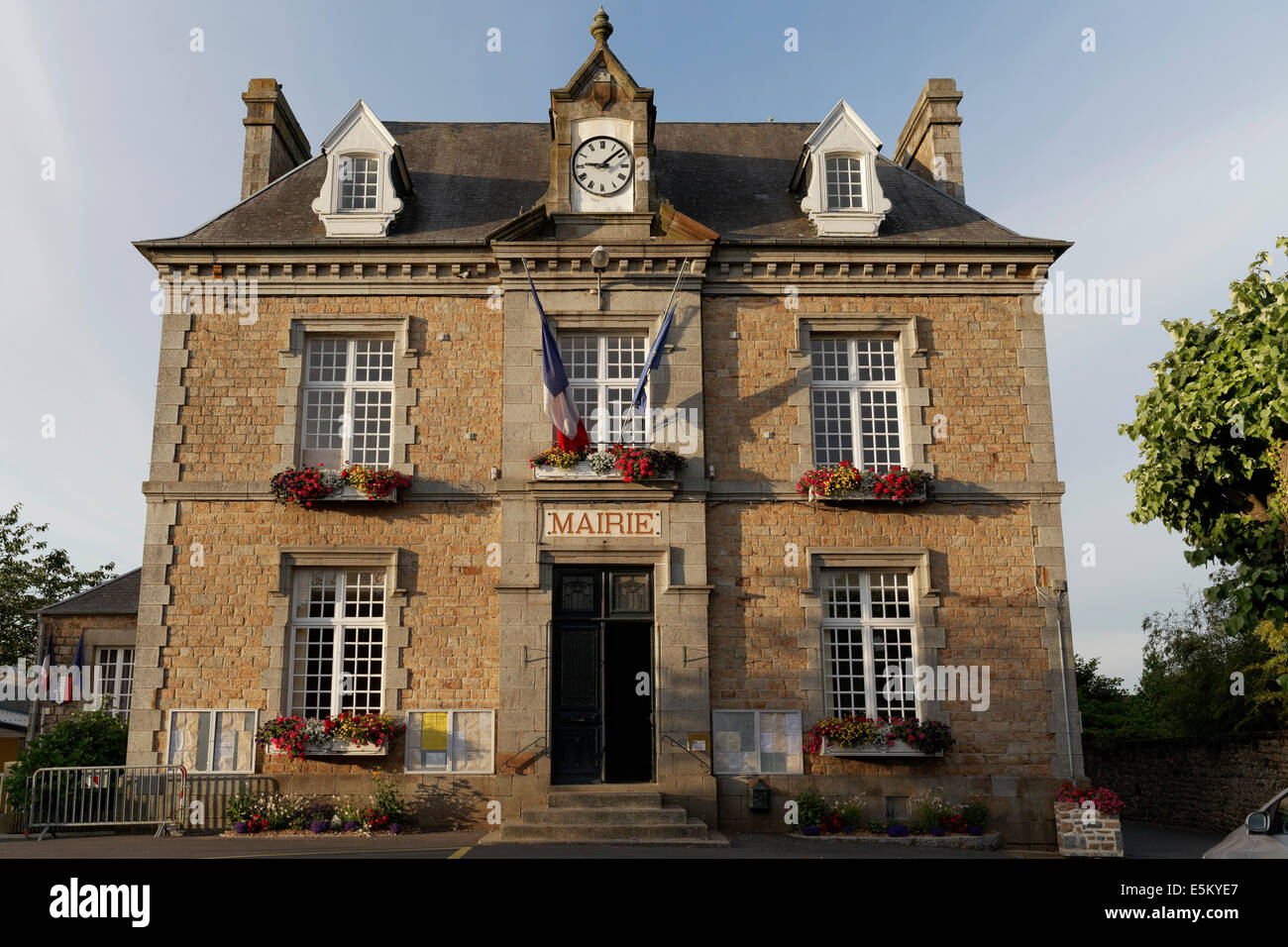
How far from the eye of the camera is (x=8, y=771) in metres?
13.0

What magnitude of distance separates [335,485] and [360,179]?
5014 mm

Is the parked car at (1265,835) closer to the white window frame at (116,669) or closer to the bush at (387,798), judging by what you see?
the bush at (387,798)

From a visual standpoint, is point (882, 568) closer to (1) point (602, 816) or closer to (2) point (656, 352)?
(2) point (656, 352)

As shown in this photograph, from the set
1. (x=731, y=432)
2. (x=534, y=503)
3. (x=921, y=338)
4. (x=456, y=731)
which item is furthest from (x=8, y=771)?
(x=921, y=338)

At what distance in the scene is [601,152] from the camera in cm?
1515

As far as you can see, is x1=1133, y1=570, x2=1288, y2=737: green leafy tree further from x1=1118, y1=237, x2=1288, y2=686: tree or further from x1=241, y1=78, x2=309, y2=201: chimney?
x1=241, y1=78, x2=309, y2=201: chimney

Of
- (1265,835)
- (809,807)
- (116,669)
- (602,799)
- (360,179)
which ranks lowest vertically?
(809,807)

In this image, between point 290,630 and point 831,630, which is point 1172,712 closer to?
point 831,630

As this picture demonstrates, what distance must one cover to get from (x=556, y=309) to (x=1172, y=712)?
53.6ft

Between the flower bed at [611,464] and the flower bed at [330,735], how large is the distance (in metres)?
3.89

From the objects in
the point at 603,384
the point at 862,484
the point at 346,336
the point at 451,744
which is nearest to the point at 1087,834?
the point at 862,484

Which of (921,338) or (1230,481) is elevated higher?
(921,338)

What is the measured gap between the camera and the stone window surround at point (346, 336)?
1413 centimetres
